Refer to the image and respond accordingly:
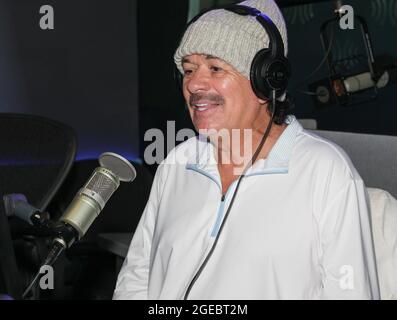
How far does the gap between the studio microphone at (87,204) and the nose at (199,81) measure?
1.23 feet

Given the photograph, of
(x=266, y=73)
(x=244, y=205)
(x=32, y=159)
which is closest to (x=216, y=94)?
(x=266, y=73)

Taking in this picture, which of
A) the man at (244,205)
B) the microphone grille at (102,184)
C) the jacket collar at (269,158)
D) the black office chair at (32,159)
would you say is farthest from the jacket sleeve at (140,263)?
the black office chair at (32,159)

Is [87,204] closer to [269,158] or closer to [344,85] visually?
[269,158]

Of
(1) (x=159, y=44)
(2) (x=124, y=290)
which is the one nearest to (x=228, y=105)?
(2) (x=124, y=290)

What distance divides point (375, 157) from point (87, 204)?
2.74 feet

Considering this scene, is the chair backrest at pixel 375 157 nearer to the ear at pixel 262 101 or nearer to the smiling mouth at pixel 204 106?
the ear at pixel 262 101

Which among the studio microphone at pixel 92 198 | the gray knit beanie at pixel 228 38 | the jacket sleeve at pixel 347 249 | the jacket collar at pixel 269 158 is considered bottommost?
the jacket sleeve at pixel 347 249

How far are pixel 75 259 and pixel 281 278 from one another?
148 cm

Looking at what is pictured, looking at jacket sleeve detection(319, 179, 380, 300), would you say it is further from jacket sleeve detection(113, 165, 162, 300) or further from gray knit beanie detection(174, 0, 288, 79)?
jacket sleeve detection(113, 165, 162, 300)

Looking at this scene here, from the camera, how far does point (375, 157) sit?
Result: 1.64 metres

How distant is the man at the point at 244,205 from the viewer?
1.36 meters

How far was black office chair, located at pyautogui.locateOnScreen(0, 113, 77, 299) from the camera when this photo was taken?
2.52 meters
